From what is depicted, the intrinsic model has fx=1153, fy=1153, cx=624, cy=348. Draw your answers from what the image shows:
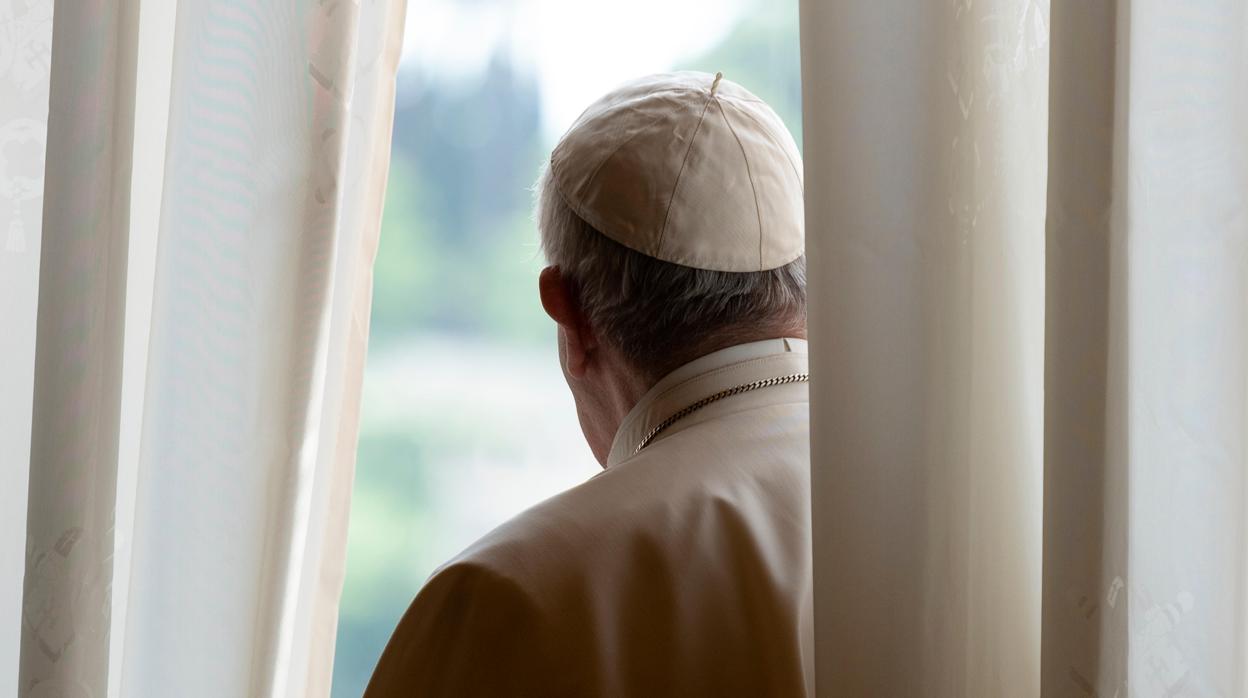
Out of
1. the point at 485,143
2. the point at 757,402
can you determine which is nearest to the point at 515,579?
the point at 757,402

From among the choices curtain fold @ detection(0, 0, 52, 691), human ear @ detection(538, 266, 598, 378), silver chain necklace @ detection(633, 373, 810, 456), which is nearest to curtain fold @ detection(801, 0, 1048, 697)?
silver chain necklace @ detection(633, 373, 810, 456)

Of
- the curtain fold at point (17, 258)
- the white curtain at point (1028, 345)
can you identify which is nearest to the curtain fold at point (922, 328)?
the white curtain at point (1028, 345)

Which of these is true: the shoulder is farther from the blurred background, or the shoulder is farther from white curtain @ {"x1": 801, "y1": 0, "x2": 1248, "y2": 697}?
the blurred background

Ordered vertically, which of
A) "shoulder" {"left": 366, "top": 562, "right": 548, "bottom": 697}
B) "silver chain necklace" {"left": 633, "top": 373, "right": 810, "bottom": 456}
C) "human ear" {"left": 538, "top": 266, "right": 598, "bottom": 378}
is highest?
"human ear" {"left": 538, "top": 266, "right": 598, "bottom": 378}

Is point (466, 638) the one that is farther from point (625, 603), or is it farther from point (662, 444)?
point (662, 444)

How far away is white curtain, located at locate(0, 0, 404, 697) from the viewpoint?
0.86m

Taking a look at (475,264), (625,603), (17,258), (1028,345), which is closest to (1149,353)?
(1028,345)

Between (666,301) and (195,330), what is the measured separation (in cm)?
41

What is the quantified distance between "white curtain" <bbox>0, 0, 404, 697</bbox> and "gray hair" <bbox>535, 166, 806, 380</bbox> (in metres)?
0.26

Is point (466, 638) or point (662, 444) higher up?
point (662, 444)

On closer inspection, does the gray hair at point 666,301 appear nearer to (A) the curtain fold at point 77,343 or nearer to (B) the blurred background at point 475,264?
(A) the curtain fold at point 77,343

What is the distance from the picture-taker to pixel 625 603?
33.0 inches

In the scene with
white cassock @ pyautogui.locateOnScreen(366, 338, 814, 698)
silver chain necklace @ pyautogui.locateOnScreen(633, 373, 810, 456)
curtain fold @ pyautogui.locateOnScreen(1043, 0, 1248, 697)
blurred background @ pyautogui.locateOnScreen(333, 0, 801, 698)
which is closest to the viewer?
curtain fold @ pyautogui.locateOnScreen(1043, 0, 1248, 697)

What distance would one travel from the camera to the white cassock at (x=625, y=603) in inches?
32.1
